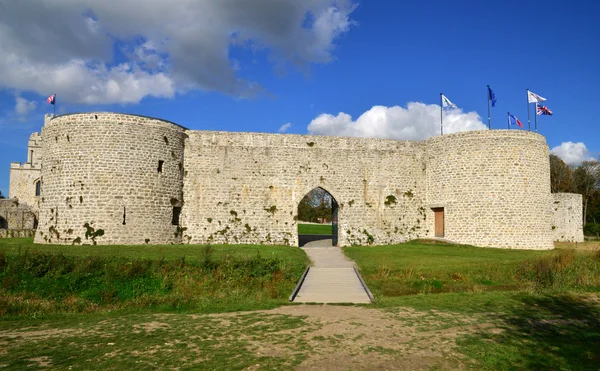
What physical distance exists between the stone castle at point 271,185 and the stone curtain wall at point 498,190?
0.20ft

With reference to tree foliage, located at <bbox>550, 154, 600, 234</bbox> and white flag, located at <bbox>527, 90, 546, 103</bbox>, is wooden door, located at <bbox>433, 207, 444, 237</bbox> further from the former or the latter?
tree foliage, located at <bbox>550, 154, 600, 234</bbox>

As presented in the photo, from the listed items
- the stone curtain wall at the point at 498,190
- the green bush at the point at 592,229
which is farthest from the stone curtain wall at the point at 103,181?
the green bush at the point at 592,229

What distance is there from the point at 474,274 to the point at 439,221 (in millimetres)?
12633

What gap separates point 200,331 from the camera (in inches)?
347

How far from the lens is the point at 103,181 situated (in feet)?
73.0

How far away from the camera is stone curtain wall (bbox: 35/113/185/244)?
22.1 meters

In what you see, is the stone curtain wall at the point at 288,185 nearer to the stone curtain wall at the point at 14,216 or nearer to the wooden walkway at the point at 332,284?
the wooden walkway at the point at 332,284

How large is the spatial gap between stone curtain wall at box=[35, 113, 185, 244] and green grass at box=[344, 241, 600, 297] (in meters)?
11.5

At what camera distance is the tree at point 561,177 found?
5756cm

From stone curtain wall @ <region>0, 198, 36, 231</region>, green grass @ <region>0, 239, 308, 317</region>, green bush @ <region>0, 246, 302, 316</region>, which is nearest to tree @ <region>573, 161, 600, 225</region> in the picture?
green grass @ <region>0, 239, 308, 317</region>

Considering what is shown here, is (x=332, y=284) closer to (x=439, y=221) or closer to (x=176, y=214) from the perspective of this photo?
(x=176, y=214)

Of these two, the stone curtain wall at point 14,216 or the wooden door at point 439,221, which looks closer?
the wooden door at point 439,221

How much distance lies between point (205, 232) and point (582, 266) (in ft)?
59.3

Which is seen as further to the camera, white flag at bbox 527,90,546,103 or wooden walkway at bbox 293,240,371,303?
white flag at bbox 527,90,546,103
